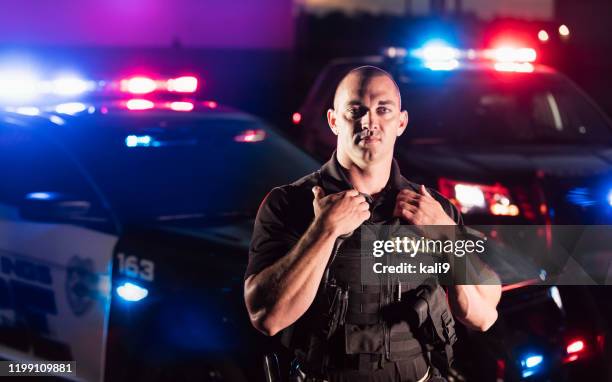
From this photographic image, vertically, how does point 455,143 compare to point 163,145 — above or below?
above

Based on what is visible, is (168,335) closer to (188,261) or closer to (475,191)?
(188,261)

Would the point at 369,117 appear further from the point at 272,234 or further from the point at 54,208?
the point at 54,208

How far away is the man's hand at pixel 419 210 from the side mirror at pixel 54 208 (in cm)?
209

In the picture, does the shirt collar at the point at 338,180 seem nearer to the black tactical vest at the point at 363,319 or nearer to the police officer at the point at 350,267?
the police officer at the point at 350,267

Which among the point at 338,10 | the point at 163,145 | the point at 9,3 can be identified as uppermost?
the point at 338,10

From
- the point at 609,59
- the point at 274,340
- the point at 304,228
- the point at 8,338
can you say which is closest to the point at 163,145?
the point at 8,338

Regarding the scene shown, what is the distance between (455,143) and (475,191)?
2.81 feet

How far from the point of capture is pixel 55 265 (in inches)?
169

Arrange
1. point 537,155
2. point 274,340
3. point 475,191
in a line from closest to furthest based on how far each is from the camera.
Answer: point 274,340, point 475,191, point 537,155

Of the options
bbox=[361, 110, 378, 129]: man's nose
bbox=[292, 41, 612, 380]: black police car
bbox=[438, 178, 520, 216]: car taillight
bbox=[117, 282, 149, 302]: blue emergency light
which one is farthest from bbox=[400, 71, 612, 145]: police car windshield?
bbox=[361, 110, 378, 129]: man's nose

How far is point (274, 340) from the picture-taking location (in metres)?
3.21

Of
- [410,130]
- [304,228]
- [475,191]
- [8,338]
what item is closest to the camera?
[304,228]

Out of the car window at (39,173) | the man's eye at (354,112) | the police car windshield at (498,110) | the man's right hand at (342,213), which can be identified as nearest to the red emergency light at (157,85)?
the car window at (39,173)

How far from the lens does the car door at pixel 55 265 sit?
4066mm
